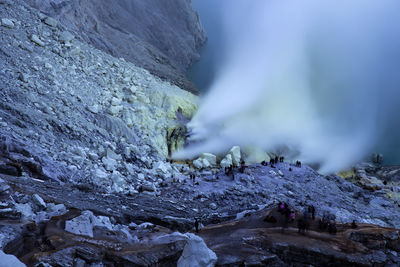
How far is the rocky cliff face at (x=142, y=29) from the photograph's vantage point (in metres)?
33.6

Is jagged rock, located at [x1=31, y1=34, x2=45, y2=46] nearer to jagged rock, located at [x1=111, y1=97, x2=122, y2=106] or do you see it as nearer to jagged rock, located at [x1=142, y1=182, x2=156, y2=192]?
jagged rock, located at [x1=111, y1=97, x2=122, y2=106]

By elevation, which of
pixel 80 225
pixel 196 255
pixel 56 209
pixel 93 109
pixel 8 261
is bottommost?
pixel 8 261

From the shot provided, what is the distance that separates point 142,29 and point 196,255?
48.8 metres

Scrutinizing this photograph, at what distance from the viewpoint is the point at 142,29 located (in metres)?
53.2

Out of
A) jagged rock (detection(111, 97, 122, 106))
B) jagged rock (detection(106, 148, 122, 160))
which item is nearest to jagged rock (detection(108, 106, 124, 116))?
jagged rock (detection(111, 97, 122, 106))

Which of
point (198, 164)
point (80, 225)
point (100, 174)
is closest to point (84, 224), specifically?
point (80, 225)

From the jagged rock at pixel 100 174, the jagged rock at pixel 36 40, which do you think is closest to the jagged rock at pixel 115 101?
the jagged rock at pixel 36 40

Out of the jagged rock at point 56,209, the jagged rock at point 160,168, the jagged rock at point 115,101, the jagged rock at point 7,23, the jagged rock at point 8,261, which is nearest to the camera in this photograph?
the jagged rock at point 8,261

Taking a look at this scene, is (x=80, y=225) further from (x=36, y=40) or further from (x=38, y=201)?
(x=36, y=40)

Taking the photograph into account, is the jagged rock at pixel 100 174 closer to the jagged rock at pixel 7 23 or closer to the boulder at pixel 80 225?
the boulder at pixel 80 225

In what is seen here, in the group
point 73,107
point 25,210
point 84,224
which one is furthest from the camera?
point 73,107

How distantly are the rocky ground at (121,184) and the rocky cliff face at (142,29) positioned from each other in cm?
428

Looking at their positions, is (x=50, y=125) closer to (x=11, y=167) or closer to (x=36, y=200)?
(x=11, y=167)

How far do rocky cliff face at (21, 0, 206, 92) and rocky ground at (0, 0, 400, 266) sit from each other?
4279mm
